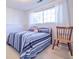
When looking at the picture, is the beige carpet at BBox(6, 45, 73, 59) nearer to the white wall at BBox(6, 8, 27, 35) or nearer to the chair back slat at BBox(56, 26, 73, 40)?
the chair back slat at BBox(56, 26, 73, 40)

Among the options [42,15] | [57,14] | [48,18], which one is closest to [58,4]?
[57,14]

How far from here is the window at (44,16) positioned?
4.42 meters

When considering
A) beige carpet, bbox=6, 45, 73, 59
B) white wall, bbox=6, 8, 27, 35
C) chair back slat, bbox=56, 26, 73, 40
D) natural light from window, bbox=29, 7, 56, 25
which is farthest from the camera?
white wall, bbox=6, 8, 27, 35

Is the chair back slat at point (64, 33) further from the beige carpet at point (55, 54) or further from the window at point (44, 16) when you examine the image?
the window at point (44, 16)

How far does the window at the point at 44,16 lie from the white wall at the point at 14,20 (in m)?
0.79

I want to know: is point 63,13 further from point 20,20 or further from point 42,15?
point 20,20

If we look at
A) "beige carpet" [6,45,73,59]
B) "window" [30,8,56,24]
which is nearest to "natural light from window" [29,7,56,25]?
"window" [30,8,56,24]

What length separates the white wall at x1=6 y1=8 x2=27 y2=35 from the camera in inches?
223

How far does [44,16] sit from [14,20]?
214cm

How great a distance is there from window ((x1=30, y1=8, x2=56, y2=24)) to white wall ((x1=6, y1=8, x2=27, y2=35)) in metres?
0.79

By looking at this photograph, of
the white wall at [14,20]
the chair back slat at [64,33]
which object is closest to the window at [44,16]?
the white wall at [14,20]

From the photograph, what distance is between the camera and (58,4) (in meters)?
3.85
